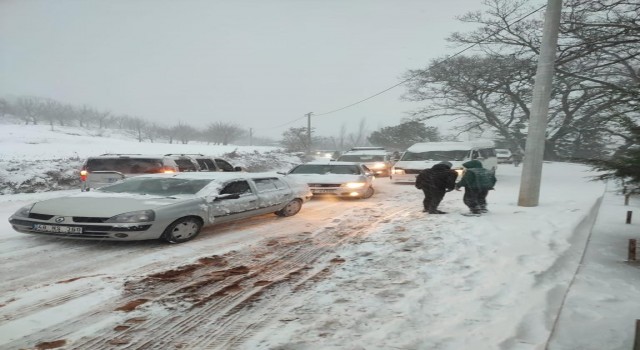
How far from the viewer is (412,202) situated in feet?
37.9

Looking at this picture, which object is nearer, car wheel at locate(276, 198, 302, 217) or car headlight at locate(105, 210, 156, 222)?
car headlight at locate(105, 210, 156, 222)

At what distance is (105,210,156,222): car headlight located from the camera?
18.7 ft

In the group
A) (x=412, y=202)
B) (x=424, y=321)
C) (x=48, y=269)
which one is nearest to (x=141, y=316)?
(x=48, y=269)

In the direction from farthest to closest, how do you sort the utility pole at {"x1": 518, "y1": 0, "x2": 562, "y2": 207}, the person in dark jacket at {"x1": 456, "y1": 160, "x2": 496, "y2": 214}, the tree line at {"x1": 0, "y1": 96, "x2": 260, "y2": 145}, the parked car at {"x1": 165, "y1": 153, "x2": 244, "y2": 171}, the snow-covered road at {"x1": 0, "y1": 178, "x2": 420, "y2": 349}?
the tree line at {"x1": 0, "y1": 96, "x2": 260, "y2": 145} → the parked car at {"x1": 165, "y1": 153, "x2": 244, "y2": 171} → the utility pole at {"x1": 518, "y1": 0, "x2": 562, "y2": 207} → the person in dark jacket at {"x1": 456, "y1": 160, "x2": 496, "y2": 214} → the snow-covered road at {"x1": 0, "y1": 178, "x2": 420, "y2": 349}

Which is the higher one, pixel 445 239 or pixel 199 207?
pixel 199 207

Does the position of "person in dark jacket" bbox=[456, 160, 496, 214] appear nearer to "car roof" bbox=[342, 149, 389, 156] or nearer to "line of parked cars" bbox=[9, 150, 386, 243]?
"line of parked cars" bbox=[9, 150, 386, 243]

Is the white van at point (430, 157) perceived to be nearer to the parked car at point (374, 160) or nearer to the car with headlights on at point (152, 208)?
the parked car at point (374, 160)

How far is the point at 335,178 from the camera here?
12.1m

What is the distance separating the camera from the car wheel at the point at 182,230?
20.0 feet

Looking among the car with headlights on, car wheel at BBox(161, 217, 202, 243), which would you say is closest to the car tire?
the car with headlights on

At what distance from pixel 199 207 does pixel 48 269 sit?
2323 mm

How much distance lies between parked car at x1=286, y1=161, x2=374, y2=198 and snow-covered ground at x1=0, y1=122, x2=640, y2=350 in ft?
14.6

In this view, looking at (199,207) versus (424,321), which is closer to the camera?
(424,321)

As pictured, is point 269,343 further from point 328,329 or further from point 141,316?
point 141,316
